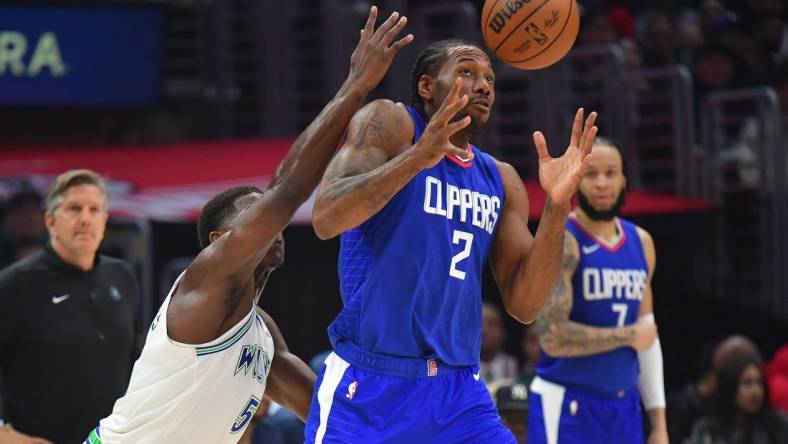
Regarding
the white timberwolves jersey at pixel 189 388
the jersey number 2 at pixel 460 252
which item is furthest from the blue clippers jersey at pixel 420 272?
the white timberwolves jersey at pixel 189 388

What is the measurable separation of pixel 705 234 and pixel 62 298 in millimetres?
6077

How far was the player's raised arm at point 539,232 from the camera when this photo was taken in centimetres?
486

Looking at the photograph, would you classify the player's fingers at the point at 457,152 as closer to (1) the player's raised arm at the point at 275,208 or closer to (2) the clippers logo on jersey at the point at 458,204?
(2) the clippers logo on jersey at the point at 458,204

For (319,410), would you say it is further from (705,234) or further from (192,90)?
(192,90)

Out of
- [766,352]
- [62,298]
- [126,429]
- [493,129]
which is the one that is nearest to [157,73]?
[493,129]

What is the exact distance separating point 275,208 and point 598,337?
2512 mm

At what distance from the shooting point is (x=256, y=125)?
14.5 meters

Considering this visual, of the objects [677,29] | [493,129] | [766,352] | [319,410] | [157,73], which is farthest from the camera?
[677,29]

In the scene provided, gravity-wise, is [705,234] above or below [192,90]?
below

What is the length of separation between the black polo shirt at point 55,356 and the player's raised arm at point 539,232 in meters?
2.08

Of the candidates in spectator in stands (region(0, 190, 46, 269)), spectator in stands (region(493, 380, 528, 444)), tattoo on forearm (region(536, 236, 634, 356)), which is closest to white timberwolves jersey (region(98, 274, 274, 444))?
tattoo on forearm (region(536, 236, 634, 356))

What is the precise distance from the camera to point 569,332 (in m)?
6.55

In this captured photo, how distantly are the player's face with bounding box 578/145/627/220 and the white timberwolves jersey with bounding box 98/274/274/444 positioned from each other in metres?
2.35

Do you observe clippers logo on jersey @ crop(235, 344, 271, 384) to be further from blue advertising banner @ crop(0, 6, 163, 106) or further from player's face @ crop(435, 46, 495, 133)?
blue advertising banner @ crop(0, 6, 163, 106)
